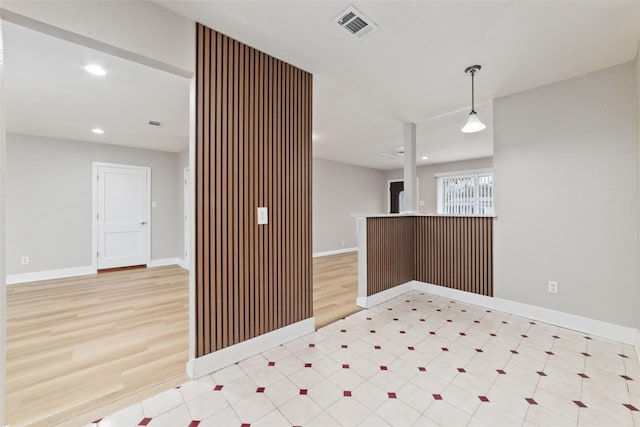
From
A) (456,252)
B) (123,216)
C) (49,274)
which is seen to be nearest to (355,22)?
(456,252)

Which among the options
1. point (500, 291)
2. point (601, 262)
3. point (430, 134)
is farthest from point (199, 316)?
Result: point (430, 134)

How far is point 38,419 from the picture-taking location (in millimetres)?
1661

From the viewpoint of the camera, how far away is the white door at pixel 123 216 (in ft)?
18.2

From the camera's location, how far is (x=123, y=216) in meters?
5.78

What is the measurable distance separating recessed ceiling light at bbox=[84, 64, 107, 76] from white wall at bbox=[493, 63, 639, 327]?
442 cm

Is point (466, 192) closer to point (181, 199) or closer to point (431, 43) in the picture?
point (431, 43)

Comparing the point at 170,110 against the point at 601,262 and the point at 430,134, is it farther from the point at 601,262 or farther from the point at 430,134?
the point at 601,262

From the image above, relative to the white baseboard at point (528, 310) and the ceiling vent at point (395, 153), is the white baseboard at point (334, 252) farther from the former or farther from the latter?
the white baseboard at point (528, 310)

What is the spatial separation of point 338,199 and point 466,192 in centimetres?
363

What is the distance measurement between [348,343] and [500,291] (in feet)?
7.08

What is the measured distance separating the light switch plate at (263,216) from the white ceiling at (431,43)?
1427 mm

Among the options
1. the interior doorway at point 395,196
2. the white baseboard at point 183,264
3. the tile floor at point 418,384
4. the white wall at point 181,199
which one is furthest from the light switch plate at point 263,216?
the interior doorway at point 395,196

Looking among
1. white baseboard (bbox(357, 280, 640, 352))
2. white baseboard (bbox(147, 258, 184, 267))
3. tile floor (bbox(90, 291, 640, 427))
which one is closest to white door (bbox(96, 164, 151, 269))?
white baseboard (bbox(147, 258, 184, 267))

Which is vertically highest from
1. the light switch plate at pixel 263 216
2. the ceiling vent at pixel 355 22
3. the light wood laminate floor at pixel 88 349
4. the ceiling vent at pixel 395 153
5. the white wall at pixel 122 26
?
the ceiling vent at pixel 395 153
